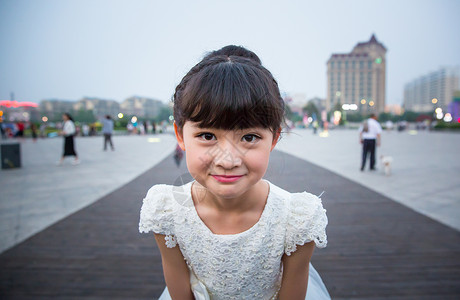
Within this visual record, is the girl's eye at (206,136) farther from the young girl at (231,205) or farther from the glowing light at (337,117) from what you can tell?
the glowing light at (337,117)

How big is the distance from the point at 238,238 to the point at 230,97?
60 centimetres

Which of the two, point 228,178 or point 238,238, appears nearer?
point 228,178

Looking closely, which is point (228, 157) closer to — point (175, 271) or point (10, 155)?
point (175, 271)

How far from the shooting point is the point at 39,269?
2.99 m

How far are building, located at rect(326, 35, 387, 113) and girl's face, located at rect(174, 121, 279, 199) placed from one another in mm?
83532

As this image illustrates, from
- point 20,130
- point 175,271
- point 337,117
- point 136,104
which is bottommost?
point 175,271

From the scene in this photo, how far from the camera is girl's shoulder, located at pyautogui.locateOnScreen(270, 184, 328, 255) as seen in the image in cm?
118

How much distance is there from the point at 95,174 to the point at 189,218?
7.78m

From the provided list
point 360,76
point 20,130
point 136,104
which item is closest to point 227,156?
point 136,104

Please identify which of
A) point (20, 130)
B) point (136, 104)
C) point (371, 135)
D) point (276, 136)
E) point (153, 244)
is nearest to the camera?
point (276, 136)

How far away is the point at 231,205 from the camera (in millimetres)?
1247

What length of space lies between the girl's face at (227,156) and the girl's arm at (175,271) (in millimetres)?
450

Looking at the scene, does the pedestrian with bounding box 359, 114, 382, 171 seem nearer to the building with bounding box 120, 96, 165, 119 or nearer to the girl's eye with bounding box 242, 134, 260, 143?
A: the building with bounding box 120, 96, 165, 119

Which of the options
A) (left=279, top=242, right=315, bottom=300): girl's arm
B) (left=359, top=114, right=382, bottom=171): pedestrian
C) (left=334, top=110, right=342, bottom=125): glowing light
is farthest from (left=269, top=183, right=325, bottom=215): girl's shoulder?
(left=334, top=110, right=342, bottom=125): glowing light
